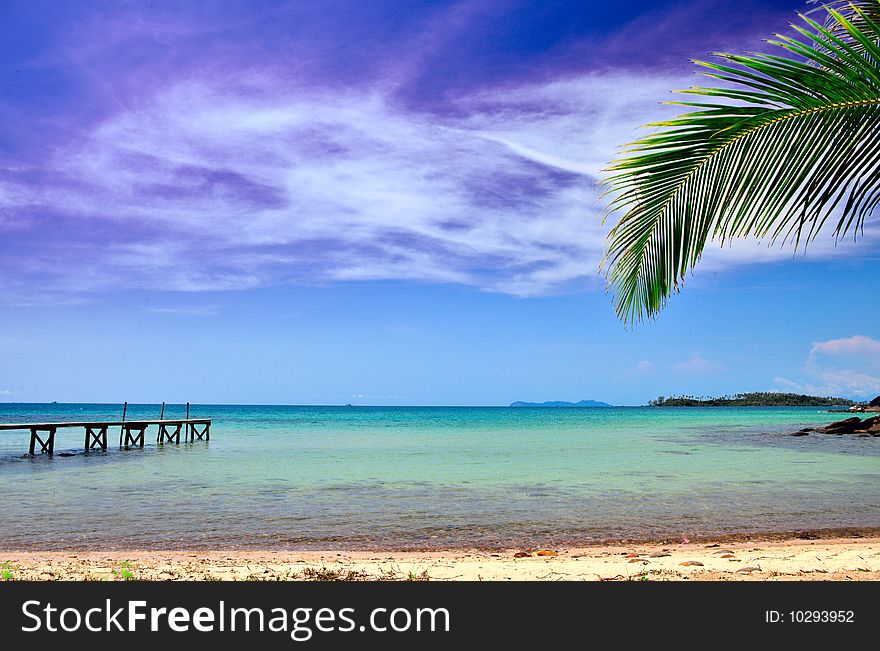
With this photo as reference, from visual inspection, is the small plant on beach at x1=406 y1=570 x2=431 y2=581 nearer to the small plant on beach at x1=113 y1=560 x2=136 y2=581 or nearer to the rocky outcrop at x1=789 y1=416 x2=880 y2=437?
the small plant on beach at x1=113 y1=560 x2=136 y2=581

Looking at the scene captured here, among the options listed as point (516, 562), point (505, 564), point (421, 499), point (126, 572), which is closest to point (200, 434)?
point (421, 499)

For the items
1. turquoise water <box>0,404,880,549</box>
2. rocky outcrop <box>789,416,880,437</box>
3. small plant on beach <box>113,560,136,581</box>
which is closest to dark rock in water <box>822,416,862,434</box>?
rocky outcrop <box>789,416,880,437</box>

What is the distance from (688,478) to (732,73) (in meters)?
18.8

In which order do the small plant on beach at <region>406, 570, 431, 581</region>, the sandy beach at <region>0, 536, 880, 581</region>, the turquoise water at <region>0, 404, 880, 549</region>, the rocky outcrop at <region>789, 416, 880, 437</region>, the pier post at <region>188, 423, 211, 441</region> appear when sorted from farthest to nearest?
1. the pier post at <region>188, 423, 211, 441</region>
2. the rocky outcrop at <region>789, 416, 880, 437</region>
3. the turquoise water at <region>0, 404, 880, 549</region>
4. the sandy beach at <region>0, 536, 880, 581</region>
5. the small plant on beach at <region>406, 570, 431, 581</region>

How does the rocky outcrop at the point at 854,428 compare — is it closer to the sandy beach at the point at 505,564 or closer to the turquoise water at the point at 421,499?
the turquoise water at the point at 421,499

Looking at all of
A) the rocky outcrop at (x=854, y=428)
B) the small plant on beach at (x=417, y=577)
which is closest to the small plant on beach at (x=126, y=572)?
the small plant on beach at (x=417, y=577)

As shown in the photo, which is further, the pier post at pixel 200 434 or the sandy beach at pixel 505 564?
the pier post at pixel 200 434

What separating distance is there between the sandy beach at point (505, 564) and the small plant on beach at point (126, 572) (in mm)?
25

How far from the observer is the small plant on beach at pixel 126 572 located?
23.4ft

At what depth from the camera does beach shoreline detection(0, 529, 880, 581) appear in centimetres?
732

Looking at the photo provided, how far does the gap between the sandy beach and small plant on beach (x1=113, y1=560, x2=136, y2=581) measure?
25 millimetres

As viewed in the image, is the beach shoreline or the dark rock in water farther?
the dark rock in water
